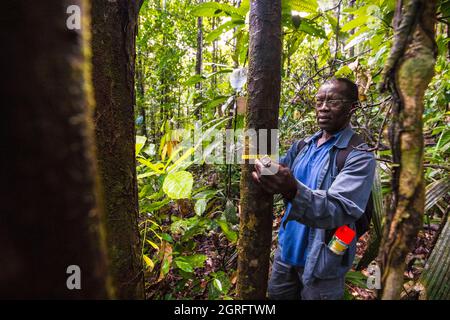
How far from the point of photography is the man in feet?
4.48

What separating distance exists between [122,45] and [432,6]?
1.19 meters

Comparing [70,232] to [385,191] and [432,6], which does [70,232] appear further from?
[385,191]

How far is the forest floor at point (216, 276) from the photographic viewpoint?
7.43 feet

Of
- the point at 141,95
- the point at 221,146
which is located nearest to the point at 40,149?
the point at 221,146

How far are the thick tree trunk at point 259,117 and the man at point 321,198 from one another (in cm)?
11

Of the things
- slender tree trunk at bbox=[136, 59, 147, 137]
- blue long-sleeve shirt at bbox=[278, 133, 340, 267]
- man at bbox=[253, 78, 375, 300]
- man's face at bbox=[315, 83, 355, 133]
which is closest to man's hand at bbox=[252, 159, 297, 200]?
man at bbox=[253, 78, 375, 300]

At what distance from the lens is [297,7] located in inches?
72.3

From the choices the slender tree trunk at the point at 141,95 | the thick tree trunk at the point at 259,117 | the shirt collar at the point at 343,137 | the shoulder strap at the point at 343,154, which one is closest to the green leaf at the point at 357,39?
the shirt collar at the point at 343,137

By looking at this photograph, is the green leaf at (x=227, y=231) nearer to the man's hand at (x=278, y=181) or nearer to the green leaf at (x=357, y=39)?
the man's hand at (x=278, y=181)

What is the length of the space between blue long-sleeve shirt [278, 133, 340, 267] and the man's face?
3.3 inches

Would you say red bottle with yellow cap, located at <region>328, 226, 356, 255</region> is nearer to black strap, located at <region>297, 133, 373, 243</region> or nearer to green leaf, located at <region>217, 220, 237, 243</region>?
black strap, located at <region>297, 133, 373, 243</region>
